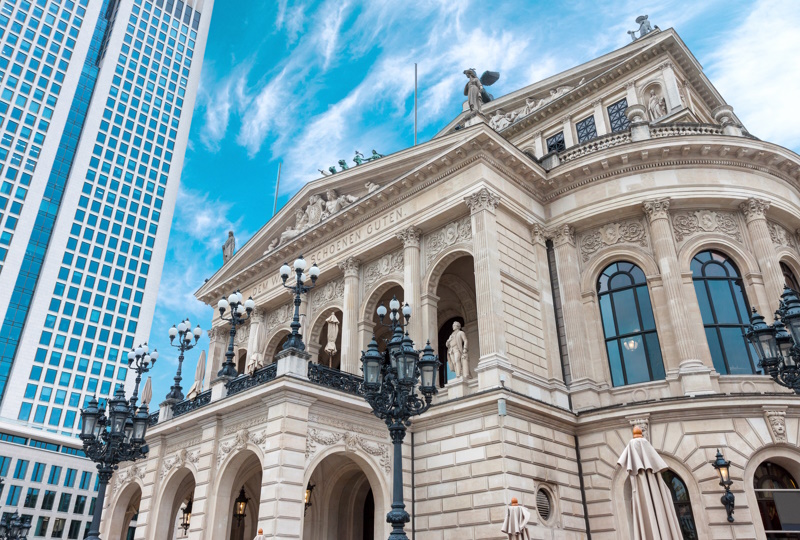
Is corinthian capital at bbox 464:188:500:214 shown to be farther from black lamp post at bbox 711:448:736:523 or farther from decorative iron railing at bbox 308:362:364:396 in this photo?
black lamp post at bbox 711:448:736:523

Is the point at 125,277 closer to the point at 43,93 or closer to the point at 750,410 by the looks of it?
the point at 43,93

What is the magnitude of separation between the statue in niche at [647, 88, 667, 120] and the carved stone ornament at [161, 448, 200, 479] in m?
25.5

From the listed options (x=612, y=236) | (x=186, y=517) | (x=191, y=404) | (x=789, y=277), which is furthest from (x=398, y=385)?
(x=789, y=277)

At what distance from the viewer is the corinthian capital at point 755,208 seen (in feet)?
77.7

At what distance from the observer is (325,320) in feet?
98.0

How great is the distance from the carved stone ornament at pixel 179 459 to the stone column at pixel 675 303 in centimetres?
1723

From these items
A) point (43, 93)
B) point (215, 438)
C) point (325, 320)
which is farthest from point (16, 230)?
point (215, 438)

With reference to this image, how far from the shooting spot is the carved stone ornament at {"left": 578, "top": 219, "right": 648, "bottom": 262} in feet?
79.8

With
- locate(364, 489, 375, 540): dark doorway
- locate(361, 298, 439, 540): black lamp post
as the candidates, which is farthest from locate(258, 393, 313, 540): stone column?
locate(364, 489, 375, 540): dark doorway

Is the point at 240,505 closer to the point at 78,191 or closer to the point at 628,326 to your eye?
the point at 628,326

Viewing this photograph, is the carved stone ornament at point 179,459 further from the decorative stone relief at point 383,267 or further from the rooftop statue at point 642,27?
the rooftop statue at point 642,27

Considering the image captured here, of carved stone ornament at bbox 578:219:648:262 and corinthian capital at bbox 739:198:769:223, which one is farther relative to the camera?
carved stone ornament at bbox 578:219:648:262

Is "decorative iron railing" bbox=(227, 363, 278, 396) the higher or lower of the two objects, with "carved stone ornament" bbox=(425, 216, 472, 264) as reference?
lower

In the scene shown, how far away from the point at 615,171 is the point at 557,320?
6438mm
